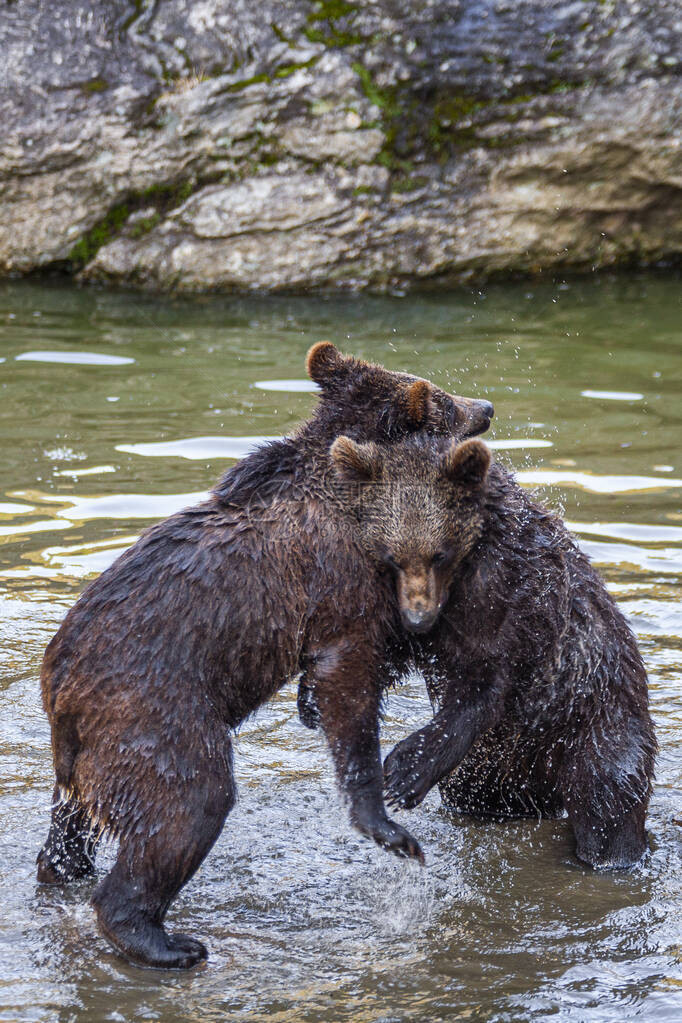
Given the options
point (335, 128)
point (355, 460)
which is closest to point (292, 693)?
point (355, 460)

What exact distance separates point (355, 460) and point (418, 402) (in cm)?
38

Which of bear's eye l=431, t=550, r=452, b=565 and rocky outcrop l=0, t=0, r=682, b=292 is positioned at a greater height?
rocky outcrop l=0, t=0, r=682, b=292

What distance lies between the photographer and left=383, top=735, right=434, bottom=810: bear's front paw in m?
5.09

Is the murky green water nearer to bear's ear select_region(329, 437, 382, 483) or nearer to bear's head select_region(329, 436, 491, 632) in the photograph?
bear's head select_region(329, 436, 491, 632)

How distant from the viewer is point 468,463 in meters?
5.01

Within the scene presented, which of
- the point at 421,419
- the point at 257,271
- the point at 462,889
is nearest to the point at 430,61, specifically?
the point at 257,271

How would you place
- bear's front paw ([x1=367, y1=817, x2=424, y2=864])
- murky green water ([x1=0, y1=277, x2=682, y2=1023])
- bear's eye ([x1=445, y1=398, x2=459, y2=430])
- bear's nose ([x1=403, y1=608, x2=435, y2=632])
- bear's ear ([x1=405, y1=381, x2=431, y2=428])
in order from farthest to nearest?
bear's eye ([x1=445, y1=398, x2=459, y2=430]), bear's ear ([x1=405, y1=381, x2=431, y2=428]), bear's front paw ([x1=367, y1=817, x2=424, y2=864]), bear's nose ([x1=403, y1=608, x2=435, y2=632]), murky green water ([x1=0, y1=277, x2=682, y2=1023])

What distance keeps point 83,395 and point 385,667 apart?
639cm

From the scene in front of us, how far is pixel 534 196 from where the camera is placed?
1326cm

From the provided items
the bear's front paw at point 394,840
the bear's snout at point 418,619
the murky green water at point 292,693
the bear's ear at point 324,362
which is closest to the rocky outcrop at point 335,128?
the murky green water at point 292,693

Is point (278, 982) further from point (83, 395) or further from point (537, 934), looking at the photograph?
point (83, 395)

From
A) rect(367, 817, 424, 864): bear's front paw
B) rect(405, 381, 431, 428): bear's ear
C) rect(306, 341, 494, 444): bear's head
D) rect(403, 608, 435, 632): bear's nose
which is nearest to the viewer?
rect(403, 608, 435, 632): bear's nose

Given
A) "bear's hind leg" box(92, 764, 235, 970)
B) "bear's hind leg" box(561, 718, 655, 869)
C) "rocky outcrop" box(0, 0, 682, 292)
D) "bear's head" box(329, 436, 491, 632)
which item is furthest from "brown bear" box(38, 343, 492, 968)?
"rocky outcrop" box(0, 0, 682, 292)

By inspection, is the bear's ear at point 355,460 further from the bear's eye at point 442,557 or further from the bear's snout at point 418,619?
the bear's snout at point 418,619
